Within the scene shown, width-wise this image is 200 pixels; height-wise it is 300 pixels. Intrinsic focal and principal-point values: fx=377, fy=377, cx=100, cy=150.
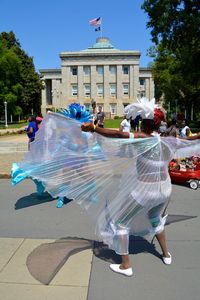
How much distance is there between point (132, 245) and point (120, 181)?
3.70 feet

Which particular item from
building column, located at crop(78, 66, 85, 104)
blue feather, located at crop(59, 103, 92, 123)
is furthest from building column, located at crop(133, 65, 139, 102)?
blue feather, located at crop(59, 103, 92, 123)

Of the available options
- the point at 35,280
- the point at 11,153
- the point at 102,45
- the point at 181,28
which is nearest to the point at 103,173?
the point at 35,280

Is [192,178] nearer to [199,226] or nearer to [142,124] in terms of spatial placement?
[199,226]

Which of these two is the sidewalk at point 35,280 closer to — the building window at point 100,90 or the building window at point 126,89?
the building window at point 100,90

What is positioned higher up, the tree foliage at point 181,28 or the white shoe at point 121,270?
the tree foliage at point 181,28

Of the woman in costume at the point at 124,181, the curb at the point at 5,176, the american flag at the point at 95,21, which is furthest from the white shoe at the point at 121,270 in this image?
the american flag at the point at 95,21

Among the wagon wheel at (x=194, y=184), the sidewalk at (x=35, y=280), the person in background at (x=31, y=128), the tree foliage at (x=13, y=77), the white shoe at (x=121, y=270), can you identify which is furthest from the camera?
the tree foliage at (x=13, y=77)

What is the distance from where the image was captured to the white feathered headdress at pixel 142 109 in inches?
161

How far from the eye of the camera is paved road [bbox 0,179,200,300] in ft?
12.1

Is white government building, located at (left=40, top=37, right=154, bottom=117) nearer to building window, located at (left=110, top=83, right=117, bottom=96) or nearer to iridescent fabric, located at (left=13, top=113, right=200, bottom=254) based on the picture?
building window, located at (left=110, top=83, right=117, bottom=96)

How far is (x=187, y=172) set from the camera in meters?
8.87

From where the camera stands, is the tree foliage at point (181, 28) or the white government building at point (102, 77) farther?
the white government building at point (102, 77)

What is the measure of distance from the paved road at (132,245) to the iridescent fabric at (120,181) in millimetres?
358

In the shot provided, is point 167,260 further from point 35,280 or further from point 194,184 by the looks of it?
point 194,184
